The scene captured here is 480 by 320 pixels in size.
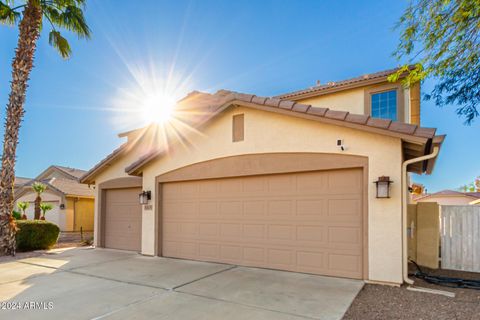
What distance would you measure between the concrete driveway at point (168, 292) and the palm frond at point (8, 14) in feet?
30.4

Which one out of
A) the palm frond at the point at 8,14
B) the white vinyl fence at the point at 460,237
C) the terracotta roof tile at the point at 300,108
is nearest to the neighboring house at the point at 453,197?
the white vinyl fence at the point at 460,237

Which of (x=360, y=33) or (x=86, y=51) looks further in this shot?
(x=86, y=51)

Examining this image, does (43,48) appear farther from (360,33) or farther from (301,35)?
(360,33)

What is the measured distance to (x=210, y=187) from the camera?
9180 millimetres

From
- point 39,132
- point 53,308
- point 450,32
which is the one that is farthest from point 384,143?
point 39,132

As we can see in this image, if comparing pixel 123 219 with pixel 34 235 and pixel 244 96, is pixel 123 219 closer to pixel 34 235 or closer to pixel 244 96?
pixel 34 235

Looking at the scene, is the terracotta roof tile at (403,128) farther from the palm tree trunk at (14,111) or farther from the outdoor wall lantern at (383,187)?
the palm tree trunk at (14,111)

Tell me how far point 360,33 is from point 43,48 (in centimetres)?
1227

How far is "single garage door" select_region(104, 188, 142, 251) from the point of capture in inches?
456

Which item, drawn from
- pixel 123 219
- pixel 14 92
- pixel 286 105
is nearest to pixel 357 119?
pixel 286 105

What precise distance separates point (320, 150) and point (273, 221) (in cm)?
222

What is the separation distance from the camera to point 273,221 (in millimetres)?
7910

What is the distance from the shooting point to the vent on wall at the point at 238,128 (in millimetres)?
8625

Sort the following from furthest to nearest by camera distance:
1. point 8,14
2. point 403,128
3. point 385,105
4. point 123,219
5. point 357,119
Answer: point 123,219, point 8,14, point 385,105, point 357,119, point 403,128
